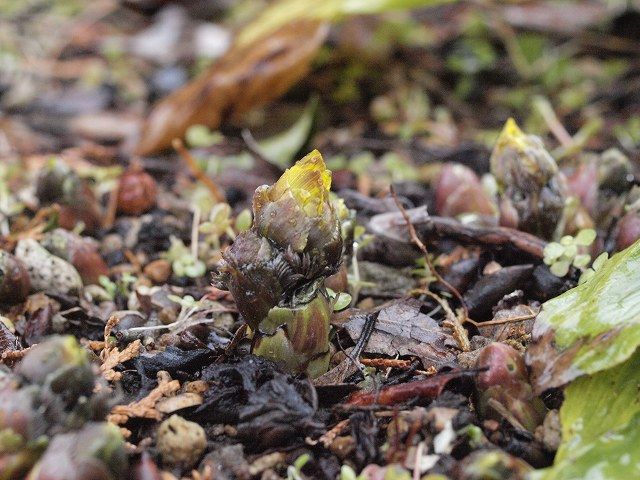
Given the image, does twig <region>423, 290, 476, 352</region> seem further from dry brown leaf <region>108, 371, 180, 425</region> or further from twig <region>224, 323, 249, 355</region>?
dry brown leaf <region>108, 371, 180, 425</region>

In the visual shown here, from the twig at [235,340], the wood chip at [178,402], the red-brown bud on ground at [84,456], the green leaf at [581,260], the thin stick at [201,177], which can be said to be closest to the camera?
the red-brown bud on ground at [84,456]

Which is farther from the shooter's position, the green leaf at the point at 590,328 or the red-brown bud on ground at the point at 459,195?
the red-brown bud on ground at the point at 459,195

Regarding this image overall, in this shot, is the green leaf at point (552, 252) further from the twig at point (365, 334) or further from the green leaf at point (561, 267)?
the twig at point (365, 334)

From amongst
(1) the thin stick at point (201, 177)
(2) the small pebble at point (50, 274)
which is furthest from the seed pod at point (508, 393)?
(1) the thin stick at point (201, 177)

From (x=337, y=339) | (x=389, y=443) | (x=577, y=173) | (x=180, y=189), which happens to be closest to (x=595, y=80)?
(x=577, y=173)

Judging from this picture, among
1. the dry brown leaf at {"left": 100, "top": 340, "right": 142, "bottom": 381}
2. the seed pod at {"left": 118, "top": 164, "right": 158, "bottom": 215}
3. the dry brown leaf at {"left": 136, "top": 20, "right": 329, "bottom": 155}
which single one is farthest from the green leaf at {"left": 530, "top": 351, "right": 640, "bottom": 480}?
the dry brown leaf at {"left": 136, "top": 20, "right": 329, "bottom": 155}

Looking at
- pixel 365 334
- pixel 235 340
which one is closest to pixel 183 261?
pixel 235 340

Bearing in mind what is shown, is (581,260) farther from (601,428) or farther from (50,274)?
(50,274)

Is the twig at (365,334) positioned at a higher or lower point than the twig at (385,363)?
higher
